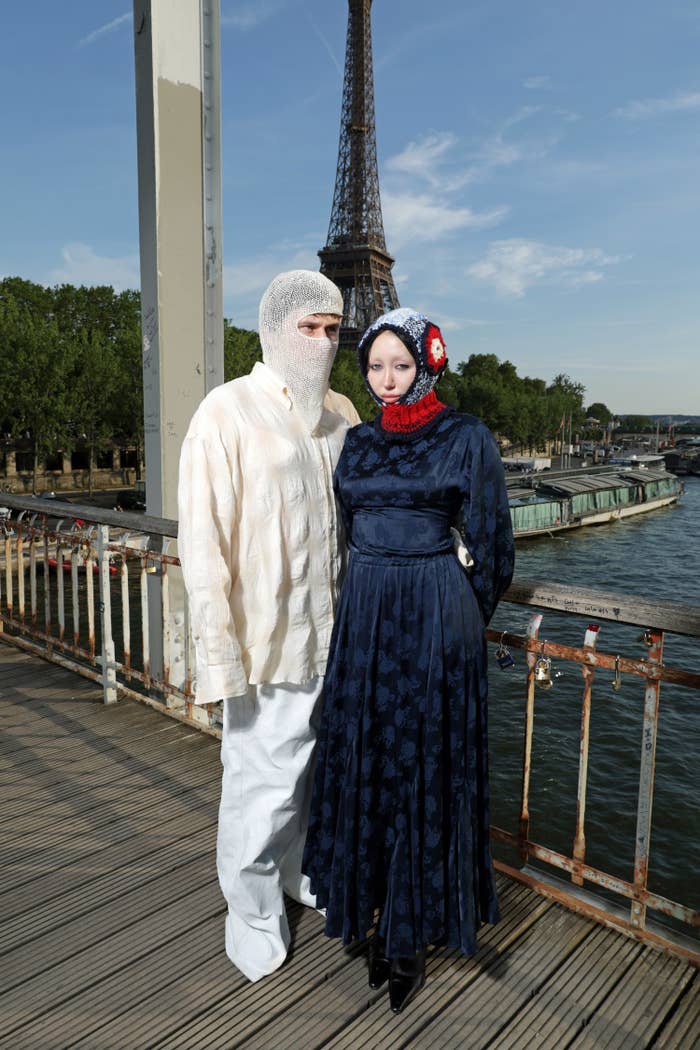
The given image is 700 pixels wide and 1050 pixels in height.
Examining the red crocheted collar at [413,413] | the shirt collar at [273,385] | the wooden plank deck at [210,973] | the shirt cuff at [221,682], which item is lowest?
the wooden plank deck at [210,973]

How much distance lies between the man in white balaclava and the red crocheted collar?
291 mm

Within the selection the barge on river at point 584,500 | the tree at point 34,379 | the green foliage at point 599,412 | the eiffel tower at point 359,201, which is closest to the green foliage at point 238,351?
the tree at point 34,379

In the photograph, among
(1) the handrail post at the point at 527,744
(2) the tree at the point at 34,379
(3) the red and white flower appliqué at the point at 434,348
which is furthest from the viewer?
(2) the tree at the point at 34,379

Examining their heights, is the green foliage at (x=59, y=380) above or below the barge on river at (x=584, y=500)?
above

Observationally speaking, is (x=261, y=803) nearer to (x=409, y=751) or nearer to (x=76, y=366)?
(x=409, y=751)

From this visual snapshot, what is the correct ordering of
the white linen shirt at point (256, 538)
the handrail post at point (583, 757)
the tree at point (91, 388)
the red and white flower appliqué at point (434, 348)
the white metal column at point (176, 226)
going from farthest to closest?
1. the tree at point (91, 388)
2. the white metal column at point (176, 226)
3. the handrail post at point (583, 757)
4. the white linen shirt at point (256, 538)
5. the red and white flower appliqué at point (434, 348)

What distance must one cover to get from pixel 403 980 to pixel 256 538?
139 centimetres

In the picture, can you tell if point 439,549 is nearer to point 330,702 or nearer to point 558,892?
point 330,702

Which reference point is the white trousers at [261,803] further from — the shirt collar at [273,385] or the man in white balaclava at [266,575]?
the shirt collar at [273,385]

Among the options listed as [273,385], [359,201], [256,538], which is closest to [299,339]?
[273,385]

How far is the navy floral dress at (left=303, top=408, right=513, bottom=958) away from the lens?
2047 mm

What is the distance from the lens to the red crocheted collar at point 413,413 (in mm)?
2076

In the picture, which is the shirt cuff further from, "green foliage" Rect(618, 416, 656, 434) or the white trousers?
"green foliage" Rect(618, 416, 656, 434)

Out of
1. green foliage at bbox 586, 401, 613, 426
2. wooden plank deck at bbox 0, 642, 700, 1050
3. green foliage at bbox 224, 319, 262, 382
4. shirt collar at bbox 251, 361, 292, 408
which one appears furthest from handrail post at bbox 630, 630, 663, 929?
green foliage at bbox 586, 401, 613, 426
